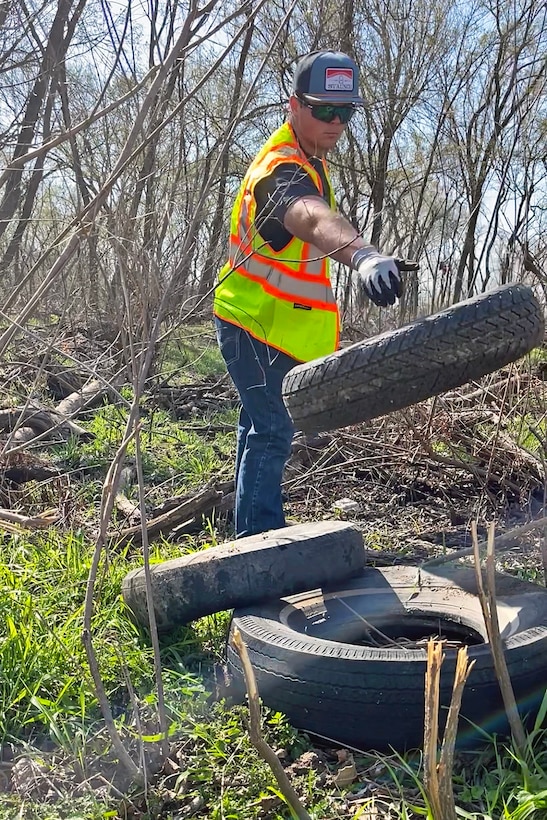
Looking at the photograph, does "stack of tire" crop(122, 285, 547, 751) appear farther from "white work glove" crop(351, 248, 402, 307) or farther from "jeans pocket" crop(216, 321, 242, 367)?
"jeans pocket" crop(216, 321, 242, 367)

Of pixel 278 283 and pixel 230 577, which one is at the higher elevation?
pixel 278 283

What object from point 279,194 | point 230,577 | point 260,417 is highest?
point 279,194

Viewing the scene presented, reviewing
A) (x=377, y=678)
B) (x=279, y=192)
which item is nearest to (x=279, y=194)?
(x=279, y=192)

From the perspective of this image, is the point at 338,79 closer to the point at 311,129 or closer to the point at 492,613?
the point at 311,129

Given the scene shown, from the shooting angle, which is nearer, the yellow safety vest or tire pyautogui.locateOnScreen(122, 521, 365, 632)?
tire pyautogui.locateOnScreen(122, 521, 365, 632)

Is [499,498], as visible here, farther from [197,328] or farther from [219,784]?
[219,784]

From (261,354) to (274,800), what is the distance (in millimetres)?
1851

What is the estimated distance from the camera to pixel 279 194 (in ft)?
9.35

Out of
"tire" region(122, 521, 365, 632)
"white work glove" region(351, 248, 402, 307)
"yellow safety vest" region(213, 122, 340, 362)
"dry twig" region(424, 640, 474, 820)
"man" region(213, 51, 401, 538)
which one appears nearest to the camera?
"dry twig" region(424, 640, 474, 820)

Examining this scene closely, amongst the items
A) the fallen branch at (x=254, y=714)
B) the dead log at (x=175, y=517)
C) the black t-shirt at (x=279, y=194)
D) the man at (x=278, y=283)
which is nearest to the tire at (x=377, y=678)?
the man at (x=278, y=283)

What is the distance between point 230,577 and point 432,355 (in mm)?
1118

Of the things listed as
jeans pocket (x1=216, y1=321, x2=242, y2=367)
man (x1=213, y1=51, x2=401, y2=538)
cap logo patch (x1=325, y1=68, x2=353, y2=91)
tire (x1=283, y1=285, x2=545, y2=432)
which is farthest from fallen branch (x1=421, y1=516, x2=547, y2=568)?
cap logo patch (x1=325, y1=68, x2=353, y2=91)

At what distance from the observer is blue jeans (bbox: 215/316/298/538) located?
333 cm

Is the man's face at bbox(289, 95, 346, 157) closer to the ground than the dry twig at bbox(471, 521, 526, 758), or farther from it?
farther from it
